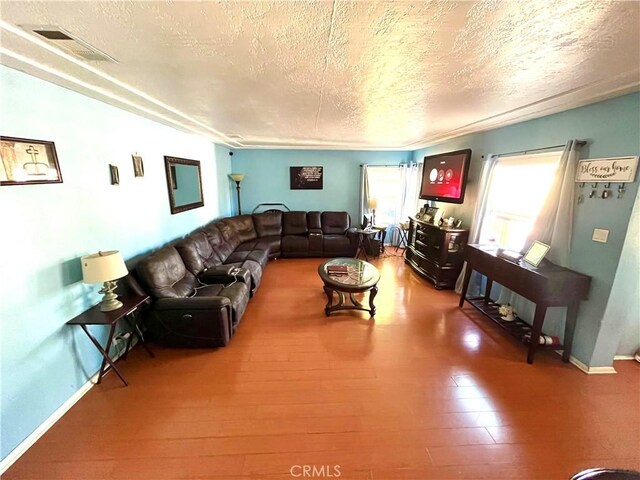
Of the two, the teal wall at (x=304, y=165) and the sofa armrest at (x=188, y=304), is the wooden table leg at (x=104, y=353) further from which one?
the teal wall at (x=304, y=165)

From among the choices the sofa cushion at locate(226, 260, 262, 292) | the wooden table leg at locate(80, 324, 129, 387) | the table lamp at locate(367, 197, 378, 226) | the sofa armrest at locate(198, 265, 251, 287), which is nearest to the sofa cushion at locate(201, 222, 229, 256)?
the sofa cushion at locate(226, 260, 262, 292)

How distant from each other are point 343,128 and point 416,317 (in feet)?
9.01

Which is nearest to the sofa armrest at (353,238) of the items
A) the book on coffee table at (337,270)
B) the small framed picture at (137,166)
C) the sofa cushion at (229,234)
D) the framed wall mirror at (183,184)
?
the book on coffee table at (337,270)

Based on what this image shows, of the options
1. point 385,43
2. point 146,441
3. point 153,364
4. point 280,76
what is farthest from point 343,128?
point 146,441

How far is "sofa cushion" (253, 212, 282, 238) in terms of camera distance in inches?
217

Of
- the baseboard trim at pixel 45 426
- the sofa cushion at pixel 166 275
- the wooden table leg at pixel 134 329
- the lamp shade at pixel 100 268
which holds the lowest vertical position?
the baseboard trim at pixel 45 426

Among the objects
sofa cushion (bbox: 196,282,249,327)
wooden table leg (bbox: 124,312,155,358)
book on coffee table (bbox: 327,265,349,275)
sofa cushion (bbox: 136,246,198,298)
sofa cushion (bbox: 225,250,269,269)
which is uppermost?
sofa cushion (bbox: 136,246,198,298)

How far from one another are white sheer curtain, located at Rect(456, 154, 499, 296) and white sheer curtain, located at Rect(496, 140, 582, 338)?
825mm

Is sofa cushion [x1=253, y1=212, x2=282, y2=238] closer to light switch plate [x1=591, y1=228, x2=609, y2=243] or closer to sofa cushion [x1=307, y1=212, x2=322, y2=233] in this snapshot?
sofa cushion [x1=307, y1=212, x2=322, y2=233]

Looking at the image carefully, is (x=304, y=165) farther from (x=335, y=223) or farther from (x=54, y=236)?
(x=54, y=236)

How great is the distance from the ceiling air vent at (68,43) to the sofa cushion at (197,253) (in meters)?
2.11

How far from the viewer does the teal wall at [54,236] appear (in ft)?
4.93

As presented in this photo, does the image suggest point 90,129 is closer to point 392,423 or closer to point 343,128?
point 343,128

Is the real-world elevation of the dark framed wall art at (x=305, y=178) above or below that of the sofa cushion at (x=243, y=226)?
above
